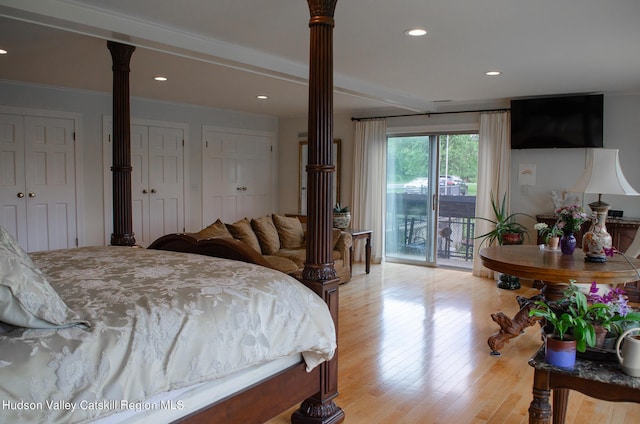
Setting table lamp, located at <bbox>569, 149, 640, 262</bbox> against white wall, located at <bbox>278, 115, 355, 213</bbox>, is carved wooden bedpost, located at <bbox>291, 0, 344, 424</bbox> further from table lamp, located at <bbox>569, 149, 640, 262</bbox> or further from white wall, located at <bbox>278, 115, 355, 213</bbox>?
white wall, located at <bbox>278, 115, 355, 213</bbox>

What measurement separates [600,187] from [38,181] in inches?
222

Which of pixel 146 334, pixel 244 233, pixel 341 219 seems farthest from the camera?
pixel 341 219

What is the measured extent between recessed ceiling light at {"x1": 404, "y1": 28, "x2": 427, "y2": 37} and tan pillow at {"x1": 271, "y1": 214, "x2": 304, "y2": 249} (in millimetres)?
2891

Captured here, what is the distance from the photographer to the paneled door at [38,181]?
5.36 metres

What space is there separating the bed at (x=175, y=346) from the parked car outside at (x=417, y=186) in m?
4.67

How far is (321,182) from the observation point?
2471 mm

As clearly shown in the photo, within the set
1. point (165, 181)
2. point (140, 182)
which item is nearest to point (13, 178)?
point (140, 182)

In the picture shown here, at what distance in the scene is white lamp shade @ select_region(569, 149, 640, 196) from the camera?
3592mm

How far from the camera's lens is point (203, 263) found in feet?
8.27

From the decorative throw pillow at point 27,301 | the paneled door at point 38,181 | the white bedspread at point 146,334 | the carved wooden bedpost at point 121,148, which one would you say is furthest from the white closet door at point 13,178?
the decorative throw pillow at point 27,301

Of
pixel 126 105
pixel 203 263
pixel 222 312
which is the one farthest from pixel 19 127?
pixel 222 312

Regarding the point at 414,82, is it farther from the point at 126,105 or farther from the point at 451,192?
the point at 126,105

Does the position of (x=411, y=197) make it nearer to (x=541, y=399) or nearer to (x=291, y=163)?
(x=291, y=163)

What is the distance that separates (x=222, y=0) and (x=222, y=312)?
75.7 inches
